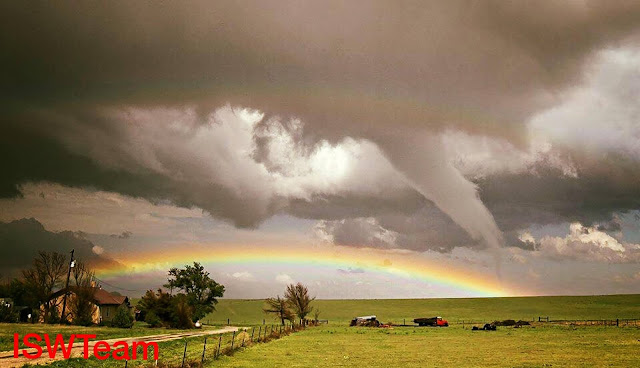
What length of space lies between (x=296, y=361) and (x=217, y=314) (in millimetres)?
165377

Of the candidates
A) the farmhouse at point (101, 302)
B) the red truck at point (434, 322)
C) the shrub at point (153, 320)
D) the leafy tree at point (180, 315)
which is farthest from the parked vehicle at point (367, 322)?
the farmhouse at point (101, 302)

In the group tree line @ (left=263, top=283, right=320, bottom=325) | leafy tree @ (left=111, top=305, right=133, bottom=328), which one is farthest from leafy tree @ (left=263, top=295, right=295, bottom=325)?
leafy tree @ (left=111, top=305, right=133, bottom=328)

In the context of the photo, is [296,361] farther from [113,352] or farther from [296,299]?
[296,299]

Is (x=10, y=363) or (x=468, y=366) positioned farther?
(x=468, y=366)

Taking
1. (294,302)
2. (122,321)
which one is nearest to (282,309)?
(294,302)

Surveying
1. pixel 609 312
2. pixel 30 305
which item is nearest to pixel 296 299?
pixel 30 305

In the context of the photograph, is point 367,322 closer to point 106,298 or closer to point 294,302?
point 294,302

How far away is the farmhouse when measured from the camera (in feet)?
332

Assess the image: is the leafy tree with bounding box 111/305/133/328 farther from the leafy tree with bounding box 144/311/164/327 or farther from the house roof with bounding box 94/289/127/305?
the house roof with bounding box 94/289/127/305

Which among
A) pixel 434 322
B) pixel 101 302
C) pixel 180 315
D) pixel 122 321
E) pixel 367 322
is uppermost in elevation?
pixel 101 302

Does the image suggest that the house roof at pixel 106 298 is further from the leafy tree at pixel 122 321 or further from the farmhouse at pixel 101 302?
the leafy tree at pixel 122 321

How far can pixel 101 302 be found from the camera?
371 feet

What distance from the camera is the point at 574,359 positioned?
37.9 meters

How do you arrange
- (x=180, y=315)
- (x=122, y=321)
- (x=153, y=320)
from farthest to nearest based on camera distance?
(x=180, y=315), (x=153, y=320), (x=122, y=321)
